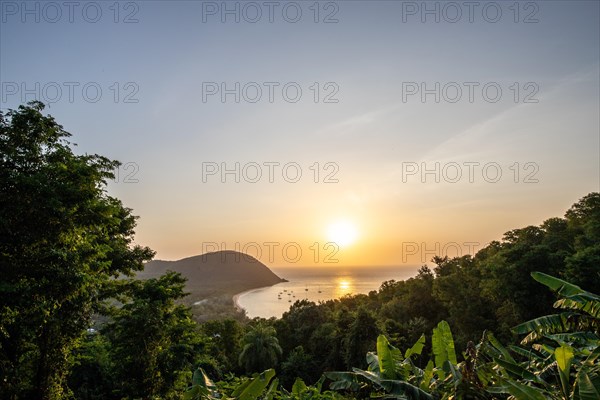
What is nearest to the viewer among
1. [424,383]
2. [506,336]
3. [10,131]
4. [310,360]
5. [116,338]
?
[424,383]

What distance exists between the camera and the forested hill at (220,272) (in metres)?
150

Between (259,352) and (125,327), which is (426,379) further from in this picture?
(259,352)

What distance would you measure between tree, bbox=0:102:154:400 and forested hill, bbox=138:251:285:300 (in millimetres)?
130171

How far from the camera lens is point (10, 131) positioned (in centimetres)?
974

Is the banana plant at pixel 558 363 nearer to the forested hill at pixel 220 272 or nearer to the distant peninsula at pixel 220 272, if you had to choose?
the distant peninsula at pixel 220 272

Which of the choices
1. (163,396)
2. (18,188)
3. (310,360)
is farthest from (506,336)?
(18,188)

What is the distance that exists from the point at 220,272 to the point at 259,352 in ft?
481

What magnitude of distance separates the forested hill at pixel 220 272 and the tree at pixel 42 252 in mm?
130171

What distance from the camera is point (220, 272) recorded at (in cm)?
17050

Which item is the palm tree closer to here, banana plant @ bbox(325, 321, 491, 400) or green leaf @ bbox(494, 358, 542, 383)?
banana plant @ bbox(325, 321, 491, 400)

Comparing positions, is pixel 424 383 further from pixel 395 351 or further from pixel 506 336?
pixel 506 336

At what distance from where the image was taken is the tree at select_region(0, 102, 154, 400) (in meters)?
9.12

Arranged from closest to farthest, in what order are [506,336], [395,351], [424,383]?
[424,383], [395,351], [506,336]

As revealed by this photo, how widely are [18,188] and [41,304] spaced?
305 cm
